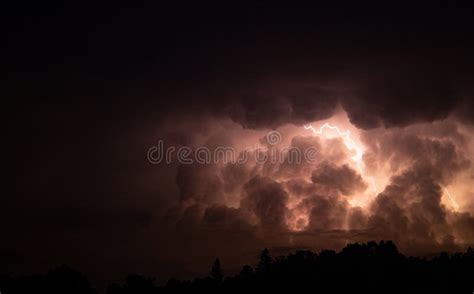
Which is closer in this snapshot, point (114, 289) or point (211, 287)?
point (114, 289)

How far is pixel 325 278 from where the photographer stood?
135250 mm

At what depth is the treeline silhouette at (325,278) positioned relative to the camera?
12812 centimetres

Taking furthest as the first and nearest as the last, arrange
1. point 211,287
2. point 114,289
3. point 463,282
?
point 211,287 < point 114,289 < point 463,282

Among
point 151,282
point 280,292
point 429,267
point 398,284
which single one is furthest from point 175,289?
point 429,267

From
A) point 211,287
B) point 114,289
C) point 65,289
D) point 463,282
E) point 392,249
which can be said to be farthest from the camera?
point 392,249

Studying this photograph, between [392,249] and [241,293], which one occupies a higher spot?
[392,249]

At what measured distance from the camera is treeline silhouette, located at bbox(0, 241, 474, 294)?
12812cm

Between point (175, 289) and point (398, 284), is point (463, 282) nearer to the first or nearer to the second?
point (398, 284)

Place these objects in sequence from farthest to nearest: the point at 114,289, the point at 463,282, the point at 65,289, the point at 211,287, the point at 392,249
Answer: the point at 392,249 < the point at 211,287 < the point at 114,289 < the point at 65,289 < the point at 463,282

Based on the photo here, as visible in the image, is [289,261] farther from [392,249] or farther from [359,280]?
[359,280]

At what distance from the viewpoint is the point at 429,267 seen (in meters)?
152

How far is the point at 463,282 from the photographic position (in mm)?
123938

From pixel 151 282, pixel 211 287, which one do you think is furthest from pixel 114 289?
pixel 211 287

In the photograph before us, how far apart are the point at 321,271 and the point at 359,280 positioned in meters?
14.7
